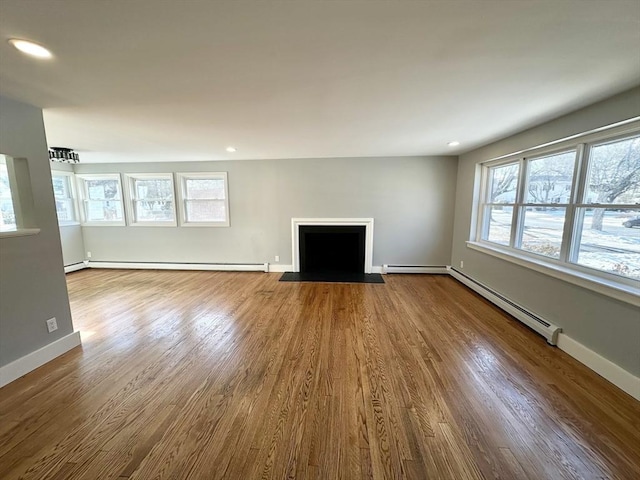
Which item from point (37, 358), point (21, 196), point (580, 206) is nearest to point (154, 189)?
point (21, 196)

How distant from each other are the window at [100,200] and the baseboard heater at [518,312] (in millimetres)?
6905

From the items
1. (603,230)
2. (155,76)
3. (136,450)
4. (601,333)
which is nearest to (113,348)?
(136,450)

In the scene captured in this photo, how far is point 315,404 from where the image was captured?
69.8 inches

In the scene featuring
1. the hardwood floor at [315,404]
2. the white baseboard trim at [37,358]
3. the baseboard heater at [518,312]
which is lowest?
the hardwood floor at [315,404]

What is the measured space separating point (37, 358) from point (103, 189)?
4405mm

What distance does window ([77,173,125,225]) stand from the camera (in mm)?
5355

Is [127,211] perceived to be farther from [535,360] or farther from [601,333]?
[601,333]

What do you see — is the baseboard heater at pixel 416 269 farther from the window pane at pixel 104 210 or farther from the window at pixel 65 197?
the window at pixel 65 197

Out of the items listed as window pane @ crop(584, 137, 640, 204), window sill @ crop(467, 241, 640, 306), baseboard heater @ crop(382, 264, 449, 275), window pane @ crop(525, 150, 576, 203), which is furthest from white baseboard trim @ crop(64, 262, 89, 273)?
window pane @ crop(584, 137, 640, 204)

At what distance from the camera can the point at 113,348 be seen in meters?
2.50

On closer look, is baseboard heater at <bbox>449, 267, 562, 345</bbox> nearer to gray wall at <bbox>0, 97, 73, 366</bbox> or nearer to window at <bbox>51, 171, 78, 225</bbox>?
gray wall at <bbox>0, 97, 73, 366</bbox>

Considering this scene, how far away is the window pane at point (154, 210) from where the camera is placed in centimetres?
532

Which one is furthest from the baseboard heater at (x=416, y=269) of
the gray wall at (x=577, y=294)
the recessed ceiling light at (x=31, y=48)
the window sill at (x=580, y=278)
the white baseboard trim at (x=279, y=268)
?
the recessed ceiling light at (x=31, y=48)

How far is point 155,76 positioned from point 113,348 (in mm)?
2508
